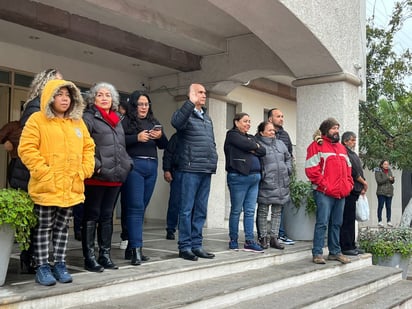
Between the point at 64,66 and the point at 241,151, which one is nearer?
the point at 241,151

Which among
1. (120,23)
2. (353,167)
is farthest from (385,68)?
(120,23)

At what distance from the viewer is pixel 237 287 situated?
470 centimetres

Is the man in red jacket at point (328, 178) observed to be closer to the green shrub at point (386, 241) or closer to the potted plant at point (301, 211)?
the potted plant at point (301, 211)

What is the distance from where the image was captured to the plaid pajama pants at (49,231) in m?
3.85

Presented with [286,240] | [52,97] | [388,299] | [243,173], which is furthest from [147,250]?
[388,299]

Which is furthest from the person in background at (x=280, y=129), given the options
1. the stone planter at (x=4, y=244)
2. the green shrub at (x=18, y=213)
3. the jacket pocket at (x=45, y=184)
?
the stone planter at (x=4, y=244)

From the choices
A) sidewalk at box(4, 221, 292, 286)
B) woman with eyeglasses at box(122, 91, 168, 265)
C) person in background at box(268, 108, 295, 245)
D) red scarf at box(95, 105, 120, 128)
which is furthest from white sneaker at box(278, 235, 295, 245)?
red scarf at box(95, 105, 120, 128)

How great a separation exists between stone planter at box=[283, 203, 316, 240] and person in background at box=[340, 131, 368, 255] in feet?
1.62

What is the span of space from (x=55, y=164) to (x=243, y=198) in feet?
9.21

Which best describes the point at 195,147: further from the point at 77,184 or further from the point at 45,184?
the point at 45,184

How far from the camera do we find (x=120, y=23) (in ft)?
25.0

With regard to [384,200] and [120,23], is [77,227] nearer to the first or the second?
[120,23]

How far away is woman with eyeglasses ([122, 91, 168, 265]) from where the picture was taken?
4.79 metres

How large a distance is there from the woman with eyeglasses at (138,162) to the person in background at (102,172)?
285 millimetres
